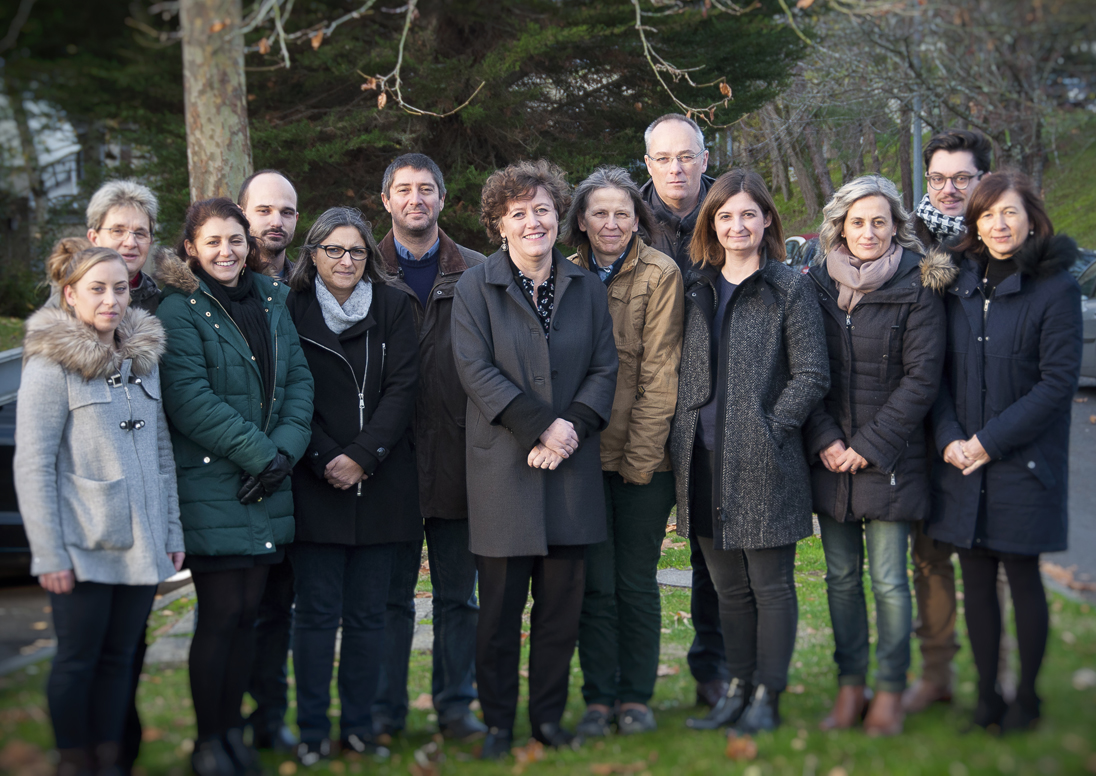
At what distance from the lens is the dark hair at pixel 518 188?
409cm

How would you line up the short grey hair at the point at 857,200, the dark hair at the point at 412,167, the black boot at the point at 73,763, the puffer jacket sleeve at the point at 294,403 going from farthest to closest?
the dark hair at the point at 412,167, the short grey hair at the point at 857,200, the puffer jacket sleeve at the point at 294,403, the black boot at the point at 73,763

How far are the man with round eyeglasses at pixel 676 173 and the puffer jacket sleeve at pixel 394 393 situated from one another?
1.43 meters

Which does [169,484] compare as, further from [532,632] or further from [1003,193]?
[1003,193]

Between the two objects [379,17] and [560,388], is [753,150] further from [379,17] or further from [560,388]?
[560,388]

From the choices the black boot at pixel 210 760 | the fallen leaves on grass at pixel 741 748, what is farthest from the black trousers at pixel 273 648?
the fallen leaves on grass at pixel 741 748

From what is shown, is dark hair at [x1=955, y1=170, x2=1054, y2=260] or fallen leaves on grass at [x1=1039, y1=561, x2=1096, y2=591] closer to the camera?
fallen leaves on grass at [x1=1039, y1=561, x2=1096, y2=591]

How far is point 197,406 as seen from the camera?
11.8 feet

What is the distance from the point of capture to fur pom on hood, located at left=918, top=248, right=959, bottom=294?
3723 mm

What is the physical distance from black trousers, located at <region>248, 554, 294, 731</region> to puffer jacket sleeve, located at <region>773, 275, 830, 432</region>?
2.30 m

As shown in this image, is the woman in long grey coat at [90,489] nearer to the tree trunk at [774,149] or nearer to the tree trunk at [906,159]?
the tree trunk at [906,159]

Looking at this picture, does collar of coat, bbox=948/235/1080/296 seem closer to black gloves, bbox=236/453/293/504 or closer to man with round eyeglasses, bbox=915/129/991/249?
man with round eyeglasses, bbox=915/129/991/249

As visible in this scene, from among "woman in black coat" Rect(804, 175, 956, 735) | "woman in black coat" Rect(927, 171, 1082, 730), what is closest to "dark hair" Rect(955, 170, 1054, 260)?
"woman in black coat" Rect(927, 171, 1082, 730)

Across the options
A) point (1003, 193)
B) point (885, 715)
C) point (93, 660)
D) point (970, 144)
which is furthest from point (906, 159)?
point (93, 660)

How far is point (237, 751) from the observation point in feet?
11.9
